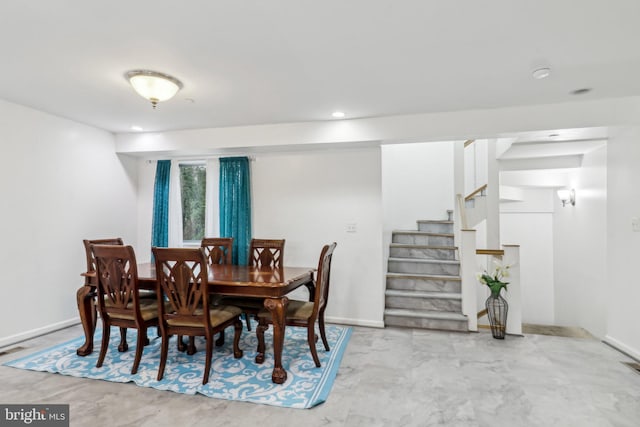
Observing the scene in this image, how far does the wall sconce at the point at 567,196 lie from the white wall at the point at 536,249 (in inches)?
41.7

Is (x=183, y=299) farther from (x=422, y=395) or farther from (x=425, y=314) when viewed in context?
(x=425, y=314)

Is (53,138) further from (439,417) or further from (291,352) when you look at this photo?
(439,417)

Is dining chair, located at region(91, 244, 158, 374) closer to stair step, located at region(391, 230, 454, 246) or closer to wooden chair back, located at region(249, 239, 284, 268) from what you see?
wooden chair back, located at region(249, 239, 284, 268)

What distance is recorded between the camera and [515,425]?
205 cm

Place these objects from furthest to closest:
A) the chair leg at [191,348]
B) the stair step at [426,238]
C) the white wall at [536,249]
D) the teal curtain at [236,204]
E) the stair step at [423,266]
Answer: the white wall at [536,249] → the stair step at [426,238] → the stair step at [423,266] → the teal curtain at [236,204] → the chair leg at [191,348]

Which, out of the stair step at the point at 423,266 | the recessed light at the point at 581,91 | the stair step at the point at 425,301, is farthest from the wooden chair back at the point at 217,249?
the recessed light at the point at 581,91

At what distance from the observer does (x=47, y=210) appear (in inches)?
146

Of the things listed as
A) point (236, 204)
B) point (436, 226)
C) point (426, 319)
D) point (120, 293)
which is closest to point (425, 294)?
point (426, 319)

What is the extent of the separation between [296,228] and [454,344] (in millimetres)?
2193

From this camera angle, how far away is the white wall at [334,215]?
13.3 ft

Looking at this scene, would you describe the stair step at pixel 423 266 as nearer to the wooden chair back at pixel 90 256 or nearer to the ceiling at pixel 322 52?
the ceiling at pixel 322 52

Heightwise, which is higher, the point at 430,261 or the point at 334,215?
the point at 334,215

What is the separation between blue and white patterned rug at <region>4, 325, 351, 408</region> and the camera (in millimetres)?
2395

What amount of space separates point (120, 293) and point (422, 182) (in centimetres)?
488
